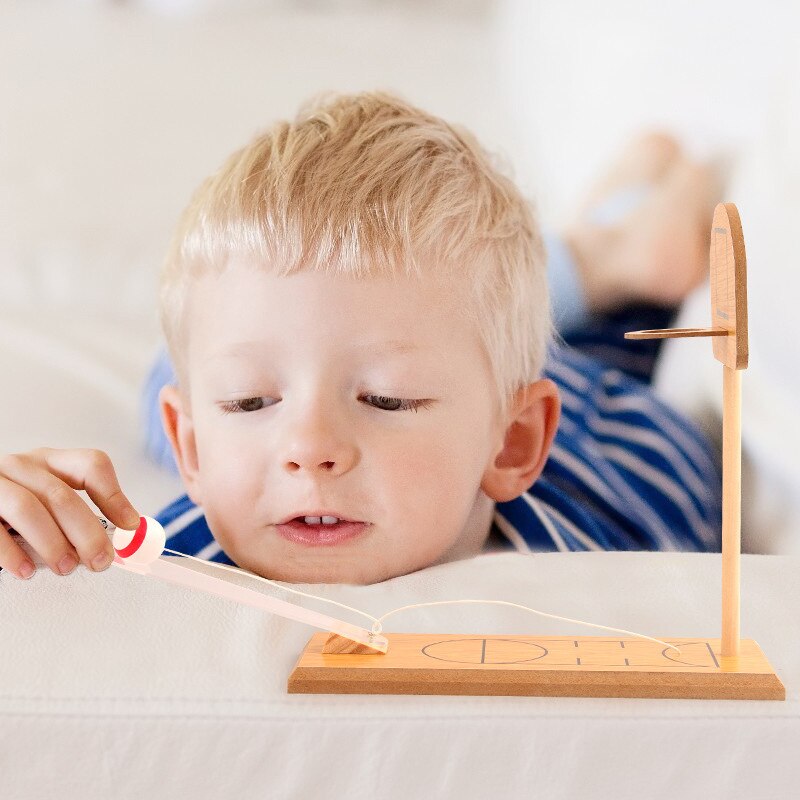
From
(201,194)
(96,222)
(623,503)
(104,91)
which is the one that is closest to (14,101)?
(104,91)

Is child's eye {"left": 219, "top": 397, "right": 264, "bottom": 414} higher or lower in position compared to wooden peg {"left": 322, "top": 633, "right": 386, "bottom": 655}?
higher

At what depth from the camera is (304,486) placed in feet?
2.26

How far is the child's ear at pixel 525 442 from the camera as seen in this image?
0.84m

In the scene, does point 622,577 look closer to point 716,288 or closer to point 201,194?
point 716,288

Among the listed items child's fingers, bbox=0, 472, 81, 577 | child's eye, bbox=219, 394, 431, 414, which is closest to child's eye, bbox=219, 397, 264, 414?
child's eye, bbox=219, 394, 431, 414

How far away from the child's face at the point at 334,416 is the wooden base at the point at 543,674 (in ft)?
0.58

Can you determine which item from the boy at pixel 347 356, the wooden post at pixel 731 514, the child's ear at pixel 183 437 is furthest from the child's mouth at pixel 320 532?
the wooden post at pixel 731 514

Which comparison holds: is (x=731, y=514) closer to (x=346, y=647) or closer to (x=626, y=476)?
(x=346, y=647)

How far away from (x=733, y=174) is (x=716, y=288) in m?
0.86

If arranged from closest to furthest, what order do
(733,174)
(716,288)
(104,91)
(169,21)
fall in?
(716,288), (733,174), (104,91), (169,21)

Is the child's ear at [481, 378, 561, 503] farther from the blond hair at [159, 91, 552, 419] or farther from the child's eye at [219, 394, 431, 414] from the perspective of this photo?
the child's eye at [219, 394, 431, 414]

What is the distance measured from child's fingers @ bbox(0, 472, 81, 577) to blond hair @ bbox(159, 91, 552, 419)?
192 millimetres

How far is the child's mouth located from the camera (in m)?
0.71

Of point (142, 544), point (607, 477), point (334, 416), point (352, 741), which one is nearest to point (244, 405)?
point (334, 416)
